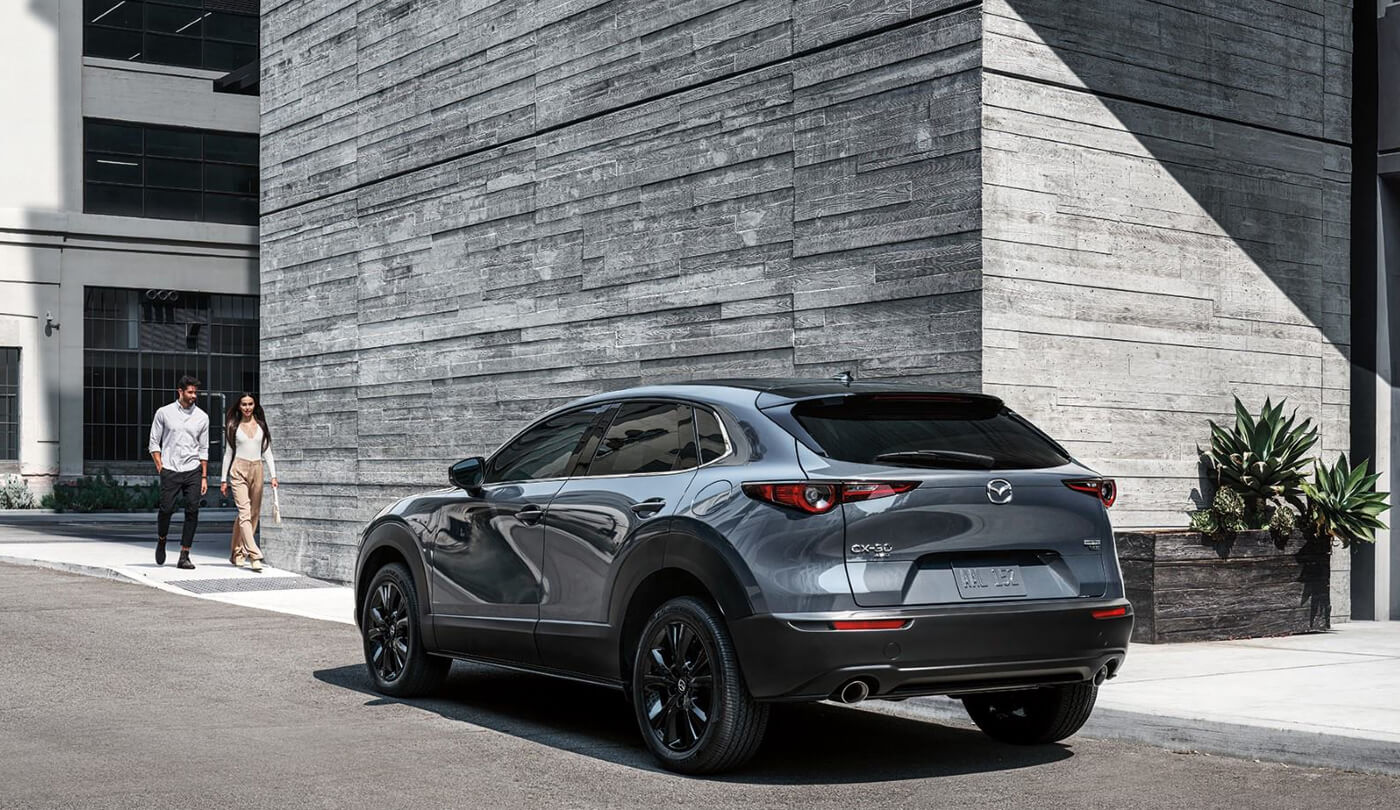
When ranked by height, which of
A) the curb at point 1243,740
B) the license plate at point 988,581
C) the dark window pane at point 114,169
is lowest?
the curb at point 1243,740

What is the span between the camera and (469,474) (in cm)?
834

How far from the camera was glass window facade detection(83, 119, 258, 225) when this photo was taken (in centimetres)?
4122

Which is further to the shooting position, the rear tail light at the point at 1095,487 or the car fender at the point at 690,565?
the rear tail light at the point at 1095,487

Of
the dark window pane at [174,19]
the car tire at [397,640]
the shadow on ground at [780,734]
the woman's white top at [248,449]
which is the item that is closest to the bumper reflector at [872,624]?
the shadow on ground at [780,734]

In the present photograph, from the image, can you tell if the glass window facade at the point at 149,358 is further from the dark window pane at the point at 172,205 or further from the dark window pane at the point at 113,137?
the dark window pane at the point at 113,137

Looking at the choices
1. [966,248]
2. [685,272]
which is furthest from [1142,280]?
[685,272]

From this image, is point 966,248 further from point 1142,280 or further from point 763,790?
point 763,790

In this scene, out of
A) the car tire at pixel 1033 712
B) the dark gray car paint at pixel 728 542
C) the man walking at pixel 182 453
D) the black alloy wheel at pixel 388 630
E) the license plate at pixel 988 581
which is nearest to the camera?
the dark gray car paint at pixel 728 542

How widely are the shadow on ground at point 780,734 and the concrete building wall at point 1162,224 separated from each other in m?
2.78

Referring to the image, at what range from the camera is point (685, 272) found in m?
12.5

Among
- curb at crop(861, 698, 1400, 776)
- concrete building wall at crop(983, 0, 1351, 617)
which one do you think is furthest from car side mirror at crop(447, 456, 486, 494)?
concrete building wall at crop(983, 0, 1351, 617)

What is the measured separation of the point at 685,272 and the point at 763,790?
257 inches

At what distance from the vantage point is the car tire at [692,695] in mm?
6539

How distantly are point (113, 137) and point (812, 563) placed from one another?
3908 cm
